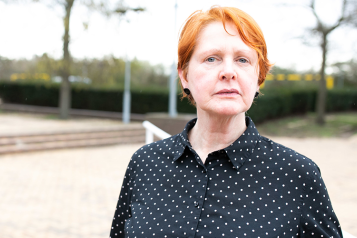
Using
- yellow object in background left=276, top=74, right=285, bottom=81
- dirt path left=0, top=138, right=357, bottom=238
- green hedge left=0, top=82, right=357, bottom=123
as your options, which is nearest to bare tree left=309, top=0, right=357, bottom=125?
green hedge left=0, top=82, right=357, bottom=123

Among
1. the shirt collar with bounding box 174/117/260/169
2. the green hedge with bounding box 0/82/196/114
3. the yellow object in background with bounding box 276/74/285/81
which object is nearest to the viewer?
the shirt collar with bounding box 174/117/260/169

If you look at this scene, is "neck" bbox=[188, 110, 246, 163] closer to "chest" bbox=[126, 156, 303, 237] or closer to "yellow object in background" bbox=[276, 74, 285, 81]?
"chest" bbox=[126, 156, 303, 237]

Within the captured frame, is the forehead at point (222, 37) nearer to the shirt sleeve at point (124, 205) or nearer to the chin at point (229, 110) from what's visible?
the chin at point (229, 110)

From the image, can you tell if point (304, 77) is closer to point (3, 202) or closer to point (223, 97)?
point (3, 202)

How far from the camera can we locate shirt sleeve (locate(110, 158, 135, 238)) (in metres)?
1.56

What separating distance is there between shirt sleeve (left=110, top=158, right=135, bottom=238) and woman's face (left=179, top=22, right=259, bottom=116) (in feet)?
1.49

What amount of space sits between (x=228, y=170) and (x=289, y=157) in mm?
209

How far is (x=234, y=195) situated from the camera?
4.17 feet

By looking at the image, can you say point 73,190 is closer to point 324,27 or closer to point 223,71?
point 223,71

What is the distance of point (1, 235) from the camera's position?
5.00 m

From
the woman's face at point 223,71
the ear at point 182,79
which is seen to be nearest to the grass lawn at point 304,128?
the ear at point 182,79

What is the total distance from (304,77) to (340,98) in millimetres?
4032

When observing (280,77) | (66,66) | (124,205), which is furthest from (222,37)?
(280,77)

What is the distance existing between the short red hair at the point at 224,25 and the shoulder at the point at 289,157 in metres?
0.27
